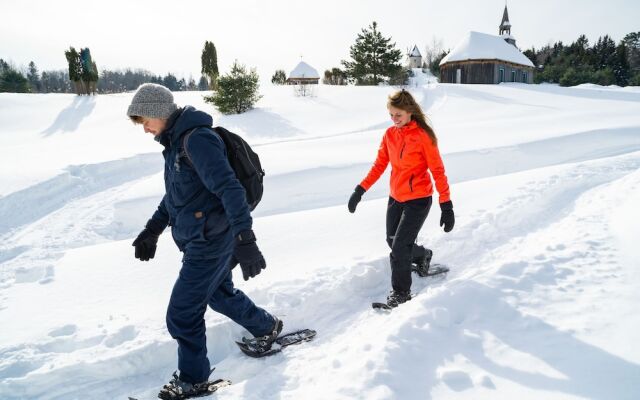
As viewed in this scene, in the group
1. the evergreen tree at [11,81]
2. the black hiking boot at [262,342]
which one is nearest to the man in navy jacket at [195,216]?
the black hiking boot at [262,342]

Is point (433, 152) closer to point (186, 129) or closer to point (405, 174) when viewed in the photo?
point (405, 174)

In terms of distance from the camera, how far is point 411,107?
3.08 m

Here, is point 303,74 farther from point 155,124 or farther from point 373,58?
point 155,124

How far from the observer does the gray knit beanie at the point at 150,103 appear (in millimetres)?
2271

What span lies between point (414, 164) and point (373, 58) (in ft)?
110

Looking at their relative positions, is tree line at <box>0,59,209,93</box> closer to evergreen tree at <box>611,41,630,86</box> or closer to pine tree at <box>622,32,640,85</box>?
evergreen tree at <box>611,41,630,86</box>

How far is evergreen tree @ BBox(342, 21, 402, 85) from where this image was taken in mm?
33031

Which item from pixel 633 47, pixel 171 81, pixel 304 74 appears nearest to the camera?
pixel 304 74

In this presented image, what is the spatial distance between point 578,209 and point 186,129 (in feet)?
15.4

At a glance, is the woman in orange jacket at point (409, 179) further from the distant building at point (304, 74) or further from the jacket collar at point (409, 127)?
the distant building at point (304, 74)

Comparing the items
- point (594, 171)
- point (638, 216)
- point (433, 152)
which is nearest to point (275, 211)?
point (433, 152)

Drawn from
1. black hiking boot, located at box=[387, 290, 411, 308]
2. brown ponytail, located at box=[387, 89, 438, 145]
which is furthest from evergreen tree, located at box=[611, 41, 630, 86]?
black hiking boot, located at box=[387, 290, 411, 308]

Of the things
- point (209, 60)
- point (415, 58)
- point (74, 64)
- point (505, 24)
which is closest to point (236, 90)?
point (209, 60)

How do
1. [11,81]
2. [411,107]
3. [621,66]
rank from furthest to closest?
1. [621,66]
2. [11,81]
3. [411,107]
